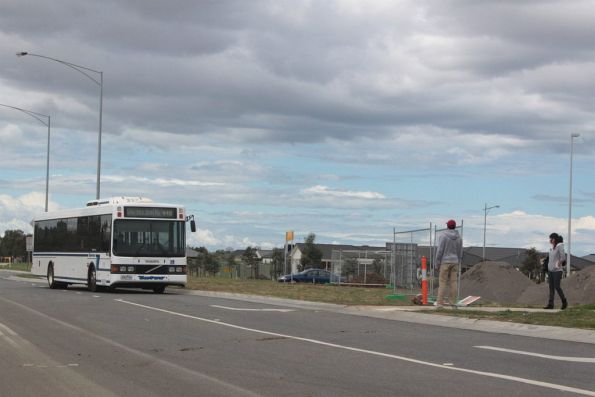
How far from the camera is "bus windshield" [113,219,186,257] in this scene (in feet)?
83.7

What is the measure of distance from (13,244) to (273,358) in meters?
123

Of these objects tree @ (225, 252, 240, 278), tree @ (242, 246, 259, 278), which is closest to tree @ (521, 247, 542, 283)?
tree @ (242, 246, 259, 278)

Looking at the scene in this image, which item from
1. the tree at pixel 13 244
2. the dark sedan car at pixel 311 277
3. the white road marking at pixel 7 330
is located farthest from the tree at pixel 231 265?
the white road marking at pixel 7 330

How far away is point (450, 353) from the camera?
10.8 meters

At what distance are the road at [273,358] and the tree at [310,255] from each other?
66.3 metres

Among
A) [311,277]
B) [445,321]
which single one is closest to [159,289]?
[445,321]

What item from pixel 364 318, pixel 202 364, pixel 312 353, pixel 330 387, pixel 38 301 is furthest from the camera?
pixel 38 301

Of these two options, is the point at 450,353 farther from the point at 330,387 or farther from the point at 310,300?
the point at 310,300

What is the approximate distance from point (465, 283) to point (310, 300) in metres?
12.1

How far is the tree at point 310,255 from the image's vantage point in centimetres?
8275

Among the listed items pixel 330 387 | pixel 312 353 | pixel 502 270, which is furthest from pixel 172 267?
pixel 330 387

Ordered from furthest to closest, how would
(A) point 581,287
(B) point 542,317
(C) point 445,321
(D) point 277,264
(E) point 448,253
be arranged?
1. (D) point 277,264
2. (A) point 581,287
3. (E) point 448,253
4. (C) point 445,321
5. (B) point 542,317

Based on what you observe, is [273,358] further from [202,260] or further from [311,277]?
[202,260]

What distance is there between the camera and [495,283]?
30969mm
